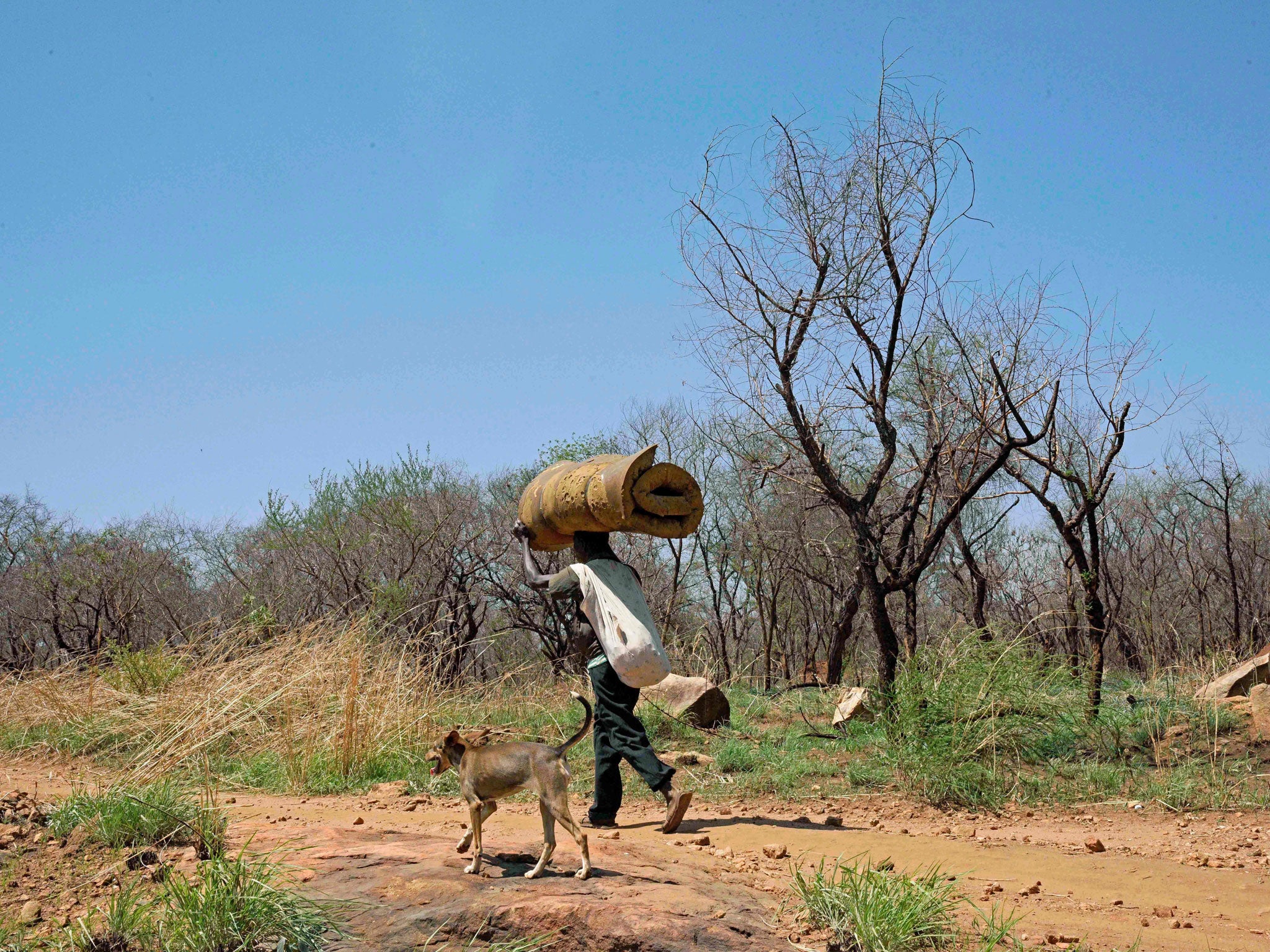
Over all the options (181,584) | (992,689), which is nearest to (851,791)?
(992,689)

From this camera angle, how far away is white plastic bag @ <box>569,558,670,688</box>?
610cm

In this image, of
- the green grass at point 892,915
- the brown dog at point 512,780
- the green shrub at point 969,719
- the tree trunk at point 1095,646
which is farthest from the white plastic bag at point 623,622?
the tree trunk at point 1095,646

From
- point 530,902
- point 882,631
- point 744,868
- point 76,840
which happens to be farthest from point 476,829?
point 882,631

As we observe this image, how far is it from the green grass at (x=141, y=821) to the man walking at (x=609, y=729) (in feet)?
7.91

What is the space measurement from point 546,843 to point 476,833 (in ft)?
0.94

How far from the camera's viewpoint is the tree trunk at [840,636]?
543 inches

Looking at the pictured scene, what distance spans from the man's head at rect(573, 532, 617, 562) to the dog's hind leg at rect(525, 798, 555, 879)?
269 centimetres

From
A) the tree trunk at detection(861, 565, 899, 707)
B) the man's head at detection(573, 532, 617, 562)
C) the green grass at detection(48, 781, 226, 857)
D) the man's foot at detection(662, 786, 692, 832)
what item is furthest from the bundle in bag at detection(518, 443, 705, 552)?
Answer: the tree trunk at detection(861, 565, 899, 707)

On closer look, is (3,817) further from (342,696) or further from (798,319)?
(798,319)

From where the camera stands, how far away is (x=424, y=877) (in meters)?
3.77

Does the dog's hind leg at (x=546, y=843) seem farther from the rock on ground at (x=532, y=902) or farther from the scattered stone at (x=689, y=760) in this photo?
the scattered stone at (x=689, y=760)

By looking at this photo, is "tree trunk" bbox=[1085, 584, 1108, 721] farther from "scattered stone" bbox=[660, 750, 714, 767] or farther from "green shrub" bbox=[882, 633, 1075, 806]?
"scattered stone" bbox=[660, 750, 714, 767]

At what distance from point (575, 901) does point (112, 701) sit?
27.3 ft

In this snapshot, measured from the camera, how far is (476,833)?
4004 millimetres
